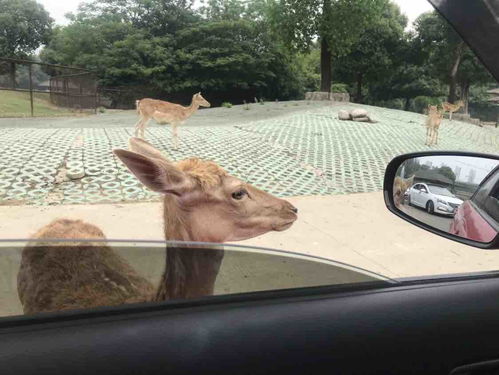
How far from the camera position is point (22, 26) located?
2262 mm

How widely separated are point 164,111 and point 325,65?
179 centimetres

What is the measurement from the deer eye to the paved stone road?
1.45 metres

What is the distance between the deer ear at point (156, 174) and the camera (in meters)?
1.01

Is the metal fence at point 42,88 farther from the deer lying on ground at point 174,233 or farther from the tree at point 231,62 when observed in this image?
the deer lying on ground at point 174,233

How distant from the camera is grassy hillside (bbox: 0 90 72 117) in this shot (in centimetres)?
299

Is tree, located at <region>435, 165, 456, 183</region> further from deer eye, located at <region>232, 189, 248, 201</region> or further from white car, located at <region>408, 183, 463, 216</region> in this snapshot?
deer eye, located at <region>232, 189, 248, 201</region>

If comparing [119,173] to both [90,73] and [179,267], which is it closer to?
[90,73]

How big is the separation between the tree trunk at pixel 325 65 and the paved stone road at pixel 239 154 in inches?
33.3

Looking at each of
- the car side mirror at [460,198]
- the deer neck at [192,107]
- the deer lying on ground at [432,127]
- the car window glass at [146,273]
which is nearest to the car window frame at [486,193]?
the car side mirror at [460,198]

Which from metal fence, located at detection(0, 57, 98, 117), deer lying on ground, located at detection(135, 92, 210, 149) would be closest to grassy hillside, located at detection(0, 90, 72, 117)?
metal fence, located at detection(0, 57, 98, 117)

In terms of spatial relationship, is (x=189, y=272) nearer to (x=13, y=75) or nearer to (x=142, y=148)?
(x=142, y=148)

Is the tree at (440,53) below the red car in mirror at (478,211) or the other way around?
the other way around

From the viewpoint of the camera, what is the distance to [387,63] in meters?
4.08

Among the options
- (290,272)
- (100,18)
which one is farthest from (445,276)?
(100,18)
